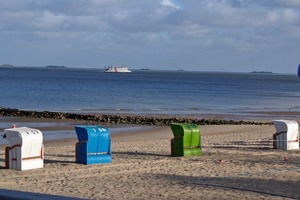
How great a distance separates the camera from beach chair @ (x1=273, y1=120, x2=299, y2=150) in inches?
757

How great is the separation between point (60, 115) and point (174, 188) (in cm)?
2782

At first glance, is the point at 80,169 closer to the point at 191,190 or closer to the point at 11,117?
the point at 191,190

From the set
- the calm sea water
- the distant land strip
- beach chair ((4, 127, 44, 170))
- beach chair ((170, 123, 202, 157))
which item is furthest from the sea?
beach chair ((4, 127, 44, 170))

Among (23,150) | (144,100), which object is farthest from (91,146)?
(144,100)

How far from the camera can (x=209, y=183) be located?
12234mm

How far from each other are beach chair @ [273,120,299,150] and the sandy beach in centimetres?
46

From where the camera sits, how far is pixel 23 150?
13992 mm

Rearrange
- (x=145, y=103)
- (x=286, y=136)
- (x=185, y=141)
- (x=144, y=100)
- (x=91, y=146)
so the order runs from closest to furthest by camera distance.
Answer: (x=91, y=146), (x=185, y=141), (x=286, y=136), (x=145, y=103), (x=144, y=100)

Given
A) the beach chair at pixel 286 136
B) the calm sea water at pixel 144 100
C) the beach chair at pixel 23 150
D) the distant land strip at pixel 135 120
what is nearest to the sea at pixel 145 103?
the calm sea water at pixel 144 100

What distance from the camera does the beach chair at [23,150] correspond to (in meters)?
13.9

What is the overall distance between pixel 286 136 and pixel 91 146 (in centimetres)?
714

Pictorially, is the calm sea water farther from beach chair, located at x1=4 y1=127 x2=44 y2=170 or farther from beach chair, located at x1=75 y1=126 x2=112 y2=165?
beach chair, located at x1=4 y1=127 x2=44 y2=170

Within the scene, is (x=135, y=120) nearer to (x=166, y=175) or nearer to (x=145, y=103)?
(x=166, y=175)

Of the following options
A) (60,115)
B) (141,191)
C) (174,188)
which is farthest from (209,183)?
(60,115)
